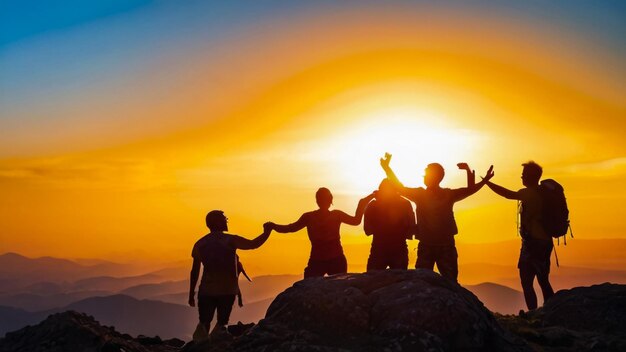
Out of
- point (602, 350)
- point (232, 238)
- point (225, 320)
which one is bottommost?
point (602, 350)

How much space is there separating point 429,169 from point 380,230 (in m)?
1.73

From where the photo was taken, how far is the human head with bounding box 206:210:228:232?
12820 millimetres

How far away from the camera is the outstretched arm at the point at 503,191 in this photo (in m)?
14.1

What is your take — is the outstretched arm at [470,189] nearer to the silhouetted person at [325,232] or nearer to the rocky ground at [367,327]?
the silhouetted person at [325,232]

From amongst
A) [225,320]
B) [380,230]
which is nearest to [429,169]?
[380,230]

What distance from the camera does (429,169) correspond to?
12.7 metres

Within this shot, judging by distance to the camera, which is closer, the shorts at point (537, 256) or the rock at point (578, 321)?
the rock at point (578, 321)

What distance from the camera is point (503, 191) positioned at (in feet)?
47.9

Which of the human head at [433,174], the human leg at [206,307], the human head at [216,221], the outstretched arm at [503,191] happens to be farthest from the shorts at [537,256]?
the human leg at [206,307]

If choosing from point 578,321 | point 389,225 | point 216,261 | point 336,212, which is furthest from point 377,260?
point 578,321

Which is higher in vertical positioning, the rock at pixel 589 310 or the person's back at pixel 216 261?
the person's back at pixel 216 261

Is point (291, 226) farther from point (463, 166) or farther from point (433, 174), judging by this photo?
point (463, 166)

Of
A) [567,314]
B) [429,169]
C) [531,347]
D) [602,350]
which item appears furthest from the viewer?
[567,314]

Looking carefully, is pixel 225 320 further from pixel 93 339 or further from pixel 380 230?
pixel 380 230
